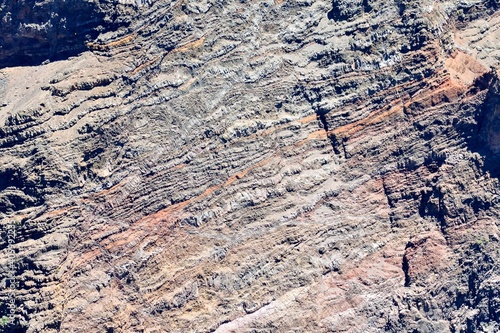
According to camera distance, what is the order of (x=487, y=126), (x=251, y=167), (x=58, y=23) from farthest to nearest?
1. (x=487, y=126)
2. (x=58, y=23)
3. (x=251, y=167)

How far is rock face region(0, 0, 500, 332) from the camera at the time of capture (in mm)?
21953

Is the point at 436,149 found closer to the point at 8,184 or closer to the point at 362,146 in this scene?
the point at 362,146

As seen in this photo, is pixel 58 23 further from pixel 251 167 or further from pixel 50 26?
pixel 251 167

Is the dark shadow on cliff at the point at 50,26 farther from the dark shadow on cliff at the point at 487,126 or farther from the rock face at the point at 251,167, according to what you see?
the dark shadow on cliff at the point at 487,126

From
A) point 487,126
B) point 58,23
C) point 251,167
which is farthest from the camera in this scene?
point 487,126

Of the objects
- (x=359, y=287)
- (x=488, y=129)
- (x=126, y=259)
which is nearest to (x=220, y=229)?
(x=126, y=259)

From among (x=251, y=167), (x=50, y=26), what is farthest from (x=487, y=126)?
(x=50, y=26)

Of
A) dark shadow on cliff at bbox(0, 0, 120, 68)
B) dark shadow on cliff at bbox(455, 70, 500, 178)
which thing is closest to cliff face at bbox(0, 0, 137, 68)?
dark shadow on cliff at bbox(0, 0, 120, 68)

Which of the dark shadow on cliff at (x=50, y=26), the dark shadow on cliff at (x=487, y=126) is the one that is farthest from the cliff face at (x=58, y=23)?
the dark shadow on cliff at (x=487, y=126)

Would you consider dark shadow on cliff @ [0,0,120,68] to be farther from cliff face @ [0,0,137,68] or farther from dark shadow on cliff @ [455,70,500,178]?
dark shadow on cliff @ [455,70,500,178]

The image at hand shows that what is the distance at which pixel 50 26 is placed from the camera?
23438 millimetres

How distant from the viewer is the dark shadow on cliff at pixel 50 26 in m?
23.3

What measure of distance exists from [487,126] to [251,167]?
9.17 m

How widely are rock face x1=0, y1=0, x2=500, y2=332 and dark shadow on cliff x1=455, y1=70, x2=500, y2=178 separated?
0.05 m
